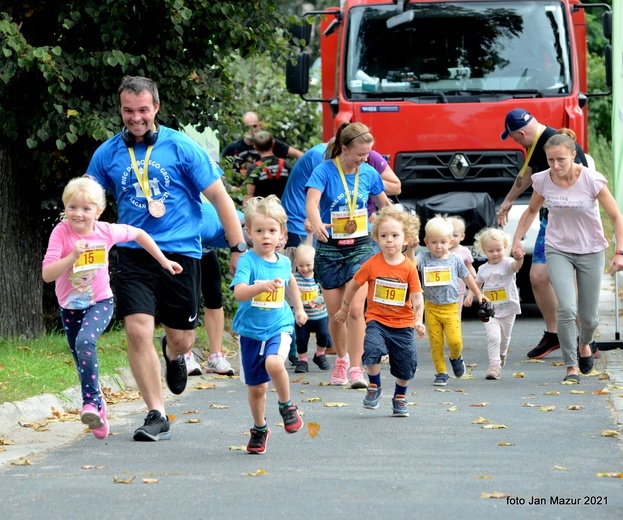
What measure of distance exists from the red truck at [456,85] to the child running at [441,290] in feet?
12.4

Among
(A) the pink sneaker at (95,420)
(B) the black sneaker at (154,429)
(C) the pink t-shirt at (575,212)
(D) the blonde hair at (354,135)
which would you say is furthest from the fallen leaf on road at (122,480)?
(C) the pink t-shirt at (575,212)

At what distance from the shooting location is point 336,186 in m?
10.2

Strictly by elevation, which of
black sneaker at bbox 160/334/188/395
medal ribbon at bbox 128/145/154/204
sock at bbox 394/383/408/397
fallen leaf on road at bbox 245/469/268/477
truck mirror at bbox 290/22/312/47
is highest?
truck mirror at bbox 290/22/312/47

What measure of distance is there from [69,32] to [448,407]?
195 inches

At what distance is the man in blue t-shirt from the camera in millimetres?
7586

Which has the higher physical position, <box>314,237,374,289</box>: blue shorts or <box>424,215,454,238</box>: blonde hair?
<box>424,215,454,238</box>: blonde hair

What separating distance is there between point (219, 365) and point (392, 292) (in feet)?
8.65

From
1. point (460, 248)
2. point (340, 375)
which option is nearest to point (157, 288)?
Result: point (340, 375)

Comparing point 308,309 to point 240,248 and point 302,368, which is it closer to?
point 302,368

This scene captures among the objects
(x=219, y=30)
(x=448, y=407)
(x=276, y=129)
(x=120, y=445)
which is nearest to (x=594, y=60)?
(x=276, y=129)

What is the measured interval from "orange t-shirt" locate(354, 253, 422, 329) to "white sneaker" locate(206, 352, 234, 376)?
243 cm

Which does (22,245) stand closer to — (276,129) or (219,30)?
(219,30)

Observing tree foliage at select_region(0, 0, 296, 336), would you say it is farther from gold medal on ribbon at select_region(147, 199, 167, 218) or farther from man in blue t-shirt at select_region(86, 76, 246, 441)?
gold medal on ribbon at select_region(147, 199, 167, 218)

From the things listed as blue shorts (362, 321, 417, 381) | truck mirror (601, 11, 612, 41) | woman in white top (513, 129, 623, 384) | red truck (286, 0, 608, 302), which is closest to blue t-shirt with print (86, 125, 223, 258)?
blue shorts (362, 321, 417, 381)
